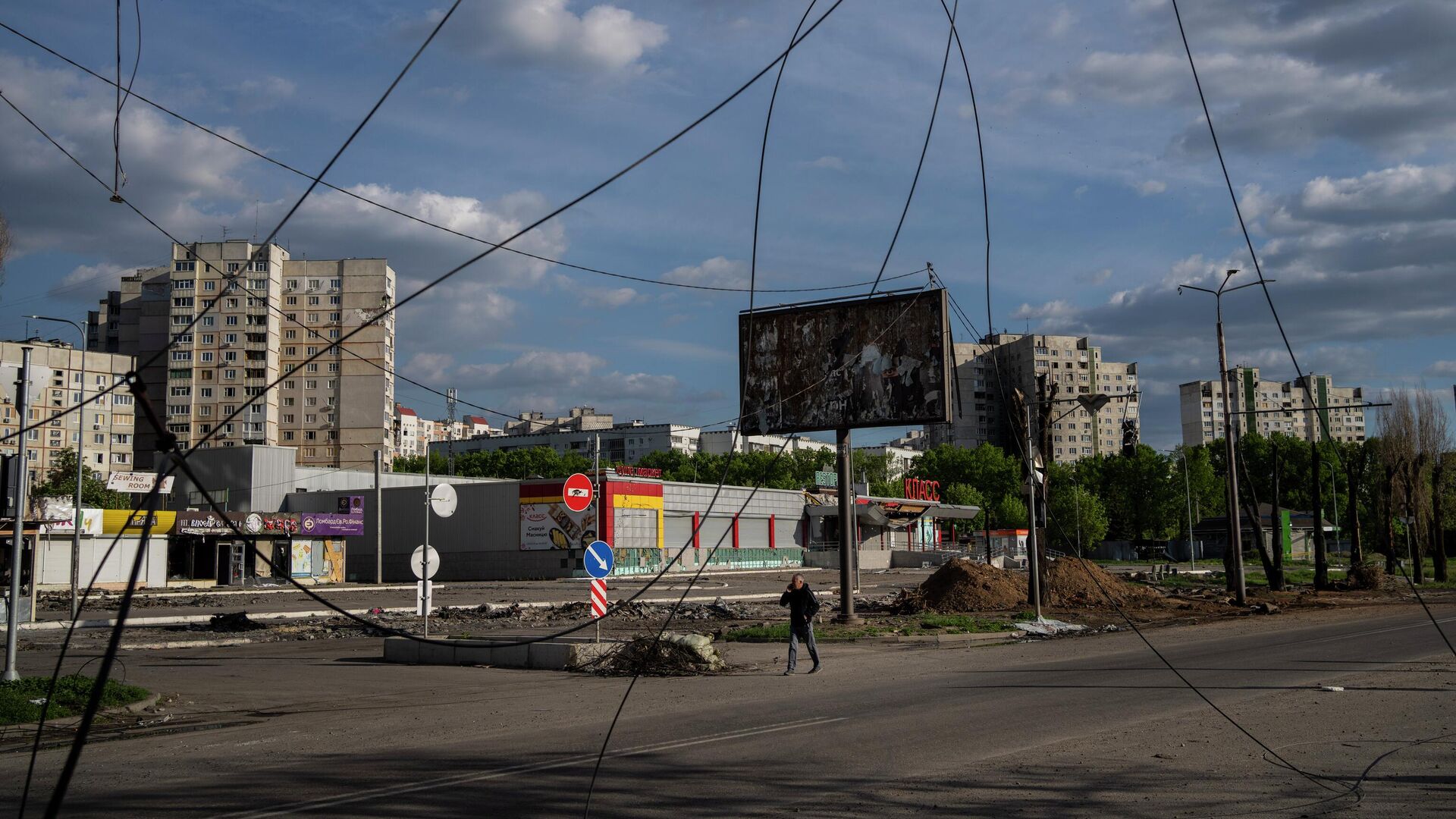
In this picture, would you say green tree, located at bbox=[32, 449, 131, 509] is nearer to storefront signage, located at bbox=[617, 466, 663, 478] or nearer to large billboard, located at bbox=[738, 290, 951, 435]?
storefront signage, located at bbox=[617, 466, 663, 478]

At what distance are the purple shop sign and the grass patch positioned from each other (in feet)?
156

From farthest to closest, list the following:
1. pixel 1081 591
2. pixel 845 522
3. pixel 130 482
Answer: pixel 130 482 → pixel 1081 591 → pixel 845 522

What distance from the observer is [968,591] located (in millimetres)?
31797

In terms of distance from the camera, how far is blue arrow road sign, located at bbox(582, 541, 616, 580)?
59.6 ft

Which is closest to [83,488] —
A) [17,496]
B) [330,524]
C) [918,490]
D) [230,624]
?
[330,524]

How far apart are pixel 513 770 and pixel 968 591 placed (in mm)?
24995

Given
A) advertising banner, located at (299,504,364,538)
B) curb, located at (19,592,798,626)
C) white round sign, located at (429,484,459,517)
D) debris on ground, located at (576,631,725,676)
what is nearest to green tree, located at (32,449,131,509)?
advertising banner, located at (299,504,364,538)

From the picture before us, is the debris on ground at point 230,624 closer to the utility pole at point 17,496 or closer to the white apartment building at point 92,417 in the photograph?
the utility pole at point 17,496

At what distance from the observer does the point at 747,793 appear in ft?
24.9

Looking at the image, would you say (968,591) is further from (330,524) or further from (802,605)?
(330,524)

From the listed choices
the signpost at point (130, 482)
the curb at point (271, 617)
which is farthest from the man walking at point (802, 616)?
the signpost at point (130, 482)

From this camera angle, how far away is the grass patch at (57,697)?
1168 cm

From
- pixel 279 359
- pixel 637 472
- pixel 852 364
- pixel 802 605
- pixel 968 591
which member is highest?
pixel 279 359

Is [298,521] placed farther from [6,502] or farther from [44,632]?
[6,502]
